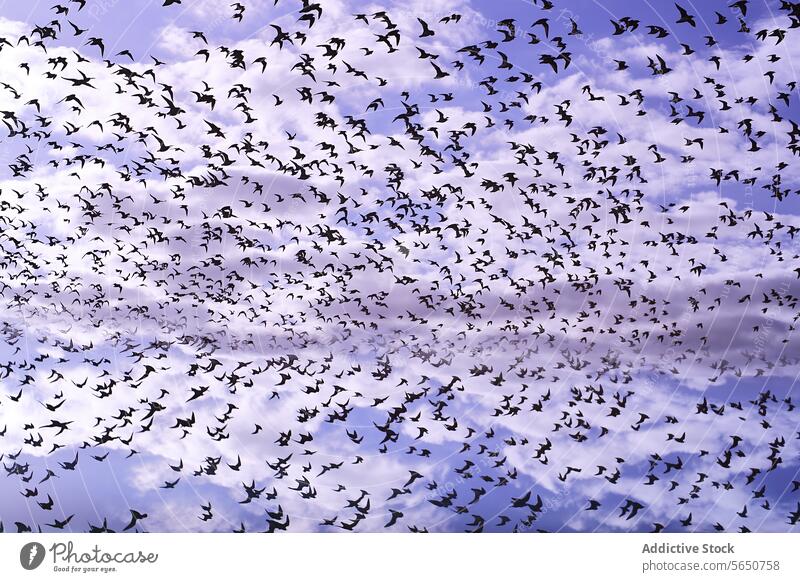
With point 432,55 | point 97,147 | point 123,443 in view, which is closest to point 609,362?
point 432,55

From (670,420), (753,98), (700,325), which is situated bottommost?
(670,420)

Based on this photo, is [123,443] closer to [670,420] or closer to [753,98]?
[670,420]

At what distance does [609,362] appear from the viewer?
2684 centimetres

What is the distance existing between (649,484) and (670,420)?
451 cm

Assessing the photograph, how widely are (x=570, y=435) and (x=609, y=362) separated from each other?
324cm

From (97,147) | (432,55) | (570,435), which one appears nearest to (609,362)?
(570,435)
